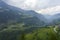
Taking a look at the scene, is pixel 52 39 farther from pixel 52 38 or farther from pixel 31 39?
pixel 31 39

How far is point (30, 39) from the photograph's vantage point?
15875cm

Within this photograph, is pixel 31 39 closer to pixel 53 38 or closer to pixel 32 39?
pixel 32 39

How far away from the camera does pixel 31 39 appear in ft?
523

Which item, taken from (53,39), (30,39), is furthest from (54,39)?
(30,39)

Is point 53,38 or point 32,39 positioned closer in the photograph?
point 53,38

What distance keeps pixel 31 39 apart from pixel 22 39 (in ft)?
300

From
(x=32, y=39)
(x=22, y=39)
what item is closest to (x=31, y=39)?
(x=32, y=39)

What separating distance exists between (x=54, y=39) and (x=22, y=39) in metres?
13.6

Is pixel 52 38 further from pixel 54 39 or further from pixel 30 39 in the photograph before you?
pixel 30 39

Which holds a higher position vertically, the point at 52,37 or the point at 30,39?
the point at 52,37

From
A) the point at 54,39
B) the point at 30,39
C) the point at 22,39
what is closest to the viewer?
the point at 54,39

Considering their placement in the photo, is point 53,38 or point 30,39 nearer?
point 53,38

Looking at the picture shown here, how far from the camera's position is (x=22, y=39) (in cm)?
6869

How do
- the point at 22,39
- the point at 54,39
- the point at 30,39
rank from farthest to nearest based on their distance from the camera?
the point at 30,39 < the point at 22,39 < the point at 54,39
